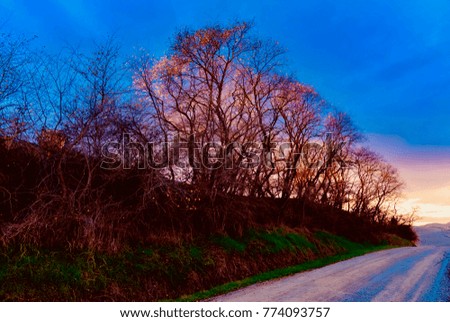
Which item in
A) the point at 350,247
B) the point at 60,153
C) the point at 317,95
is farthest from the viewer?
the point at 350,247

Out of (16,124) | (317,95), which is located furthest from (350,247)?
(16,124)

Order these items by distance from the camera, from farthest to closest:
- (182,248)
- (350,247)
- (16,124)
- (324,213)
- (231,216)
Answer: (324,213), (350,247), (231,216), (182,248), (16,124)

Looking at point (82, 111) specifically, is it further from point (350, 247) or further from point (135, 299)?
point (350, 247)

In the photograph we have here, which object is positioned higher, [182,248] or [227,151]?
[227,151]

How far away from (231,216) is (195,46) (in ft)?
25.8

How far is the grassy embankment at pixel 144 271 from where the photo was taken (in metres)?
9.19

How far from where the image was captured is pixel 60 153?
461 inches

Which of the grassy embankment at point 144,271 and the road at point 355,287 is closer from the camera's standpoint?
the grassy embankment at point 144,271

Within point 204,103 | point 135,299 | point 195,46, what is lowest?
point 135,299

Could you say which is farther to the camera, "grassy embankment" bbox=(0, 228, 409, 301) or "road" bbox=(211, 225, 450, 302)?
"road" bbox=(211, 225, 450, 302)

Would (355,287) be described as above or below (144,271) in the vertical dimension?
below

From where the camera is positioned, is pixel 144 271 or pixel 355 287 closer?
pixel 355 287

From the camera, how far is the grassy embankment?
30.1ft

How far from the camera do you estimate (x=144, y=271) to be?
36.8 ft
